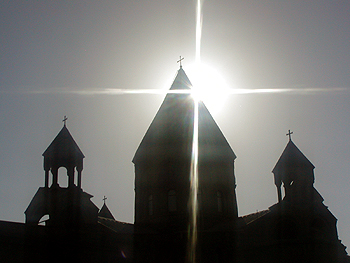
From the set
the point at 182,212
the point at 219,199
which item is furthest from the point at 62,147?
the point at 219,199

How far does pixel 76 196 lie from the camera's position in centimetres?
2209

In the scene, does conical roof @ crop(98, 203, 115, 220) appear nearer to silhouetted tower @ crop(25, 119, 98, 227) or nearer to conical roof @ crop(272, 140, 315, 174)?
silhouetted tower @ crop(25, 119, 98, 227)

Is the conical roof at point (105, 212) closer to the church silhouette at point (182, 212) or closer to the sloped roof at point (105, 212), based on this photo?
the sloped roof at point (105, 212)

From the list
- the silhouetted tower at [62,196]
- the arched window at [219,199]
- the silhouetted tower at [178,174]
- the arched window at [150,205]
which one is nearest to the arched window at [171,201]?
the silhouetted tower at [178,174]

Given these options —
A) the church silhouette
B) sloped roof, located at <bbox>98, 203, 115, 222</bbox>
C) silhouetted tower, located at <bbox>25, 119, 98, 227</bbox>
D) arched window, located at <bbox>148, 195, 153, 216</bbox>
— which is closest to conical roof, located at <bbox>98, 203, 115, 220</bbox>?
sloped roof, located at <bbox>98, 203, 115, 222</bbox>

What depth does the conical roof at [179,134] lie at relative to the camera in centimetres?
2455

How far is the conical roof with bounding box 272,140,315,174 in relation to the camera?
2456 cm

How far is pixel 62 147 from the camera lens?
22.3 m

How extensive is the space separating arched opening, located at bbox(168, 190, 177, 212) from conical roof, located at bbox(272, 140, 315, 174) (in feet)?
17.8

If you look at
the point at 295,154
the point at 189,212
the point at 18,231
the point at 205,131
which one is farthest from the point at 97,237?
the point at 295,154

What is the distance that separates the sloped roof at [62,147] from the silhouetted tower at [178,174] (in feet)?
12.9

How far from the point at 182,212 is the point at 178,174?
71.1 inches

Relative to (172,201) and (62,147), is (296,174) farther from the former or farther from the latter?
(62,147)

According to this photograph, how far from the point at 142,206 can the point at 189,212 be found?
2414mm
